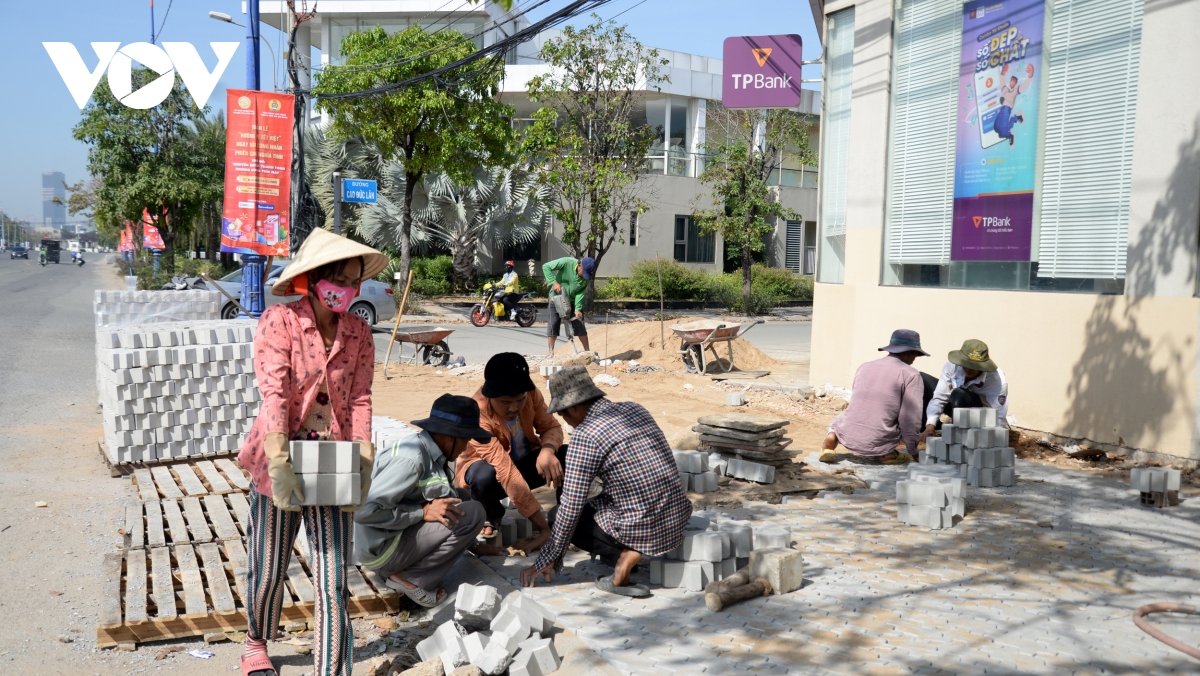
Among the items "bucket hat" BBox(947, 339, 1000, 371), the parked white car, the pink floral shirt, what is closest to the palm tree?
the parked white car

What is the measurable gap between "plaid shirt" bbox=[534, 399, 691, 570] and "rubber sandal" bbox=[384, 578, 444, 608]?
1.81 ft

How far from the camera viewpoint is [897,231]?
10.1 m

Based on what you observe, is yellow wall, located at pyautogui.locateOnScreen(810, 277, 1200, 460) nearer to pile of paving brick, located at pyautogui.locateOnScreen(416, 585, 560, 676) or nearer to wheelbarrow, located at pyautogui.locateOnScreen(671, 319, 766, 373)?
wheelbarrow, located at pyautogui.locateOnScreen(671, 319, 766, 373)

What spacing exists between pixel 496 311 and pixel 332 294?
17535mm

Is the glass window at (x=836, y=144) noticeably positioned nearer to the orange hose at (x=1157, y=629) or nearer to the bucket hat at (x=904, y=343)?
the bucket hat at (x=904, y=343)

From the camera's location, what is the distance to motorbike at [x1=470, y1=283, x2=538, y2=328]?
20828mm

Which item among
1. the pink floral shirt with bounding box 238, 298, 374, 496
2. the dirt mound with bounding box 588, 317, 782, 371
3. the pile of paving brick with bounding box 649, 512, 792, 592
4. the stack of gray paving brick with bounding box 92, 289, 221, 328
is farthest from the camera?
the dirt mound with bounding box 588, 317, 782, 371

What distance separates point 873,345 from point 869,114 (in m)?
2.64

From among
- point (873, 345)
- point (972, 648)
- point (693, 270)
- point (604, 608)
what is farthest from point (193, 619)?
point (693, 270)

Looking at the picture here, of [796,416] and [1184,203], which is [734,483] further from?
[1184,203]

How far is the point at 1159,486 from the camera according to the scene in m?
6.19

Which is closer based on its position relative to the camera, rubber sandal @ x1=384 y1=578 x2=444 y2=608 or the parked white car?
rubber sandal @ x1=384 y1=578 x2=444 y2=608

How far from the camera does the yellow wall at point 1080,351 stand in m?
7.13

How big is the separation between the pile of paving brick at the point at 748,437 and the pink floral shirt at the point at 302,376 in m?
3.71
